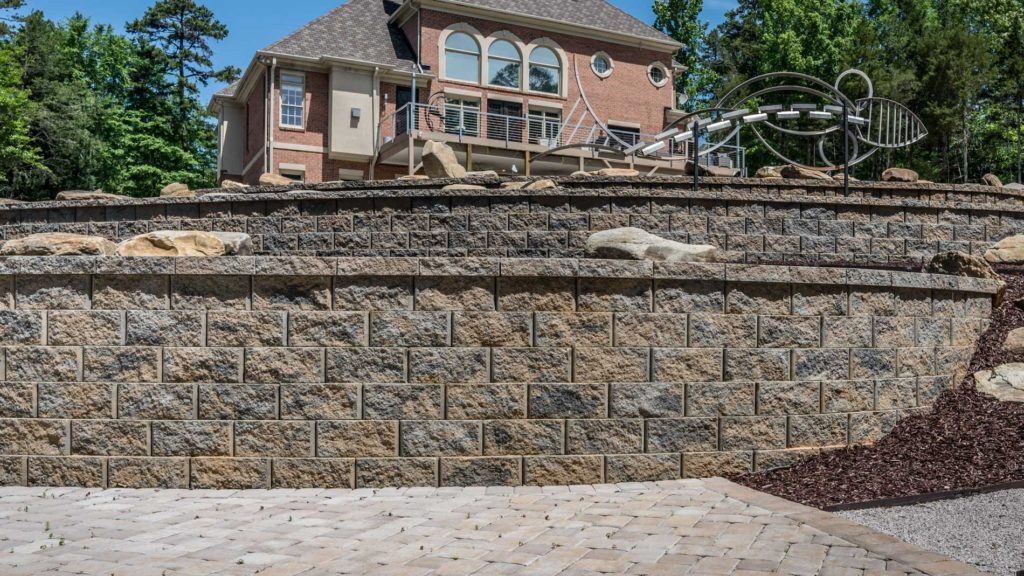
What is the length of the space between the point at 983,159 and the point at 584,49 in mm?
19706

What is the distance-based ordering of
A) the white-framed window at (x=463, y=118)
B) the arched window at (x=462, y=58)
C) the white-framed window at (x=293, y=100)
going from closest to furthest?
the white-framed window at (x=293, y=100), the white-framed window at (x=463, y=118), the arched window at (x=462, y=58)

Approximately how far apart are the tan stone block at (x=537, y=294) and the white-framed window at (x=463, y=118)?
724 inches

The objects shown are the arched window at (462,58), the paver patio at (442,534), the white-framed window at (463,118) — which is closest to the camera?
the paver patio at (442,534)

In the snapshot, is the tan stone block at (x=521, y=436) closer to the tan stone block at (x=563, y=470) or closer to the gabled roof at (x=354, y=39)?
the tan stone block at (x=563, y=470)

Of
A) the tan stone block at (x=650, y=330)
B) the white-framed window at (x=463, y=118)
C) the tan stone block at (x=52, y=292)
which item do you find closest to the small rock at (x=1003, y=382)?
the tan stone block at (x=650, y=330)

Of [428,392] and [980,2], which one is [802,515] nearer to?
[428,392]

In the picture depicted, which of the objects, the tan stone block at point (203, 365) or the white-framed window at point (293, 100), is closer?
the tan stone block at point (203, 365)

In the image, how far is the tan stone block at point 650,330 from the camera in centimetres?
630

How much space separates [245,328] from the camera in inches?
243

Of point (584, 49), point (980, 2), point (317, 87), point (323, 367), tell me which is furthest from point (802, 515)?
point (980, 2)

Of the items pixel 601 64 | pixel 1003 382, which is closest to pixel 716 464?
pixel 1003 382

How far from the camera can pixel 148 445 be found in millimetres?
6168

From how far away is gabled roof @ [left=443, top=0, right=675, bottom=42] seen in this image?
90.4 feet

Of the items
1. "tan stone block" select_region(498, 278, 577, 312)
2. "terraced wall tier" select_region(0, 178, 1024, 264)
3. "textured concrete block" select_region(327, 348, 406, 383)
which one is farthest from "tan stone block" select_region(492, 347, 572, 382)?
"terraced wall tier" select_region(0, 178, 1024, 264)
